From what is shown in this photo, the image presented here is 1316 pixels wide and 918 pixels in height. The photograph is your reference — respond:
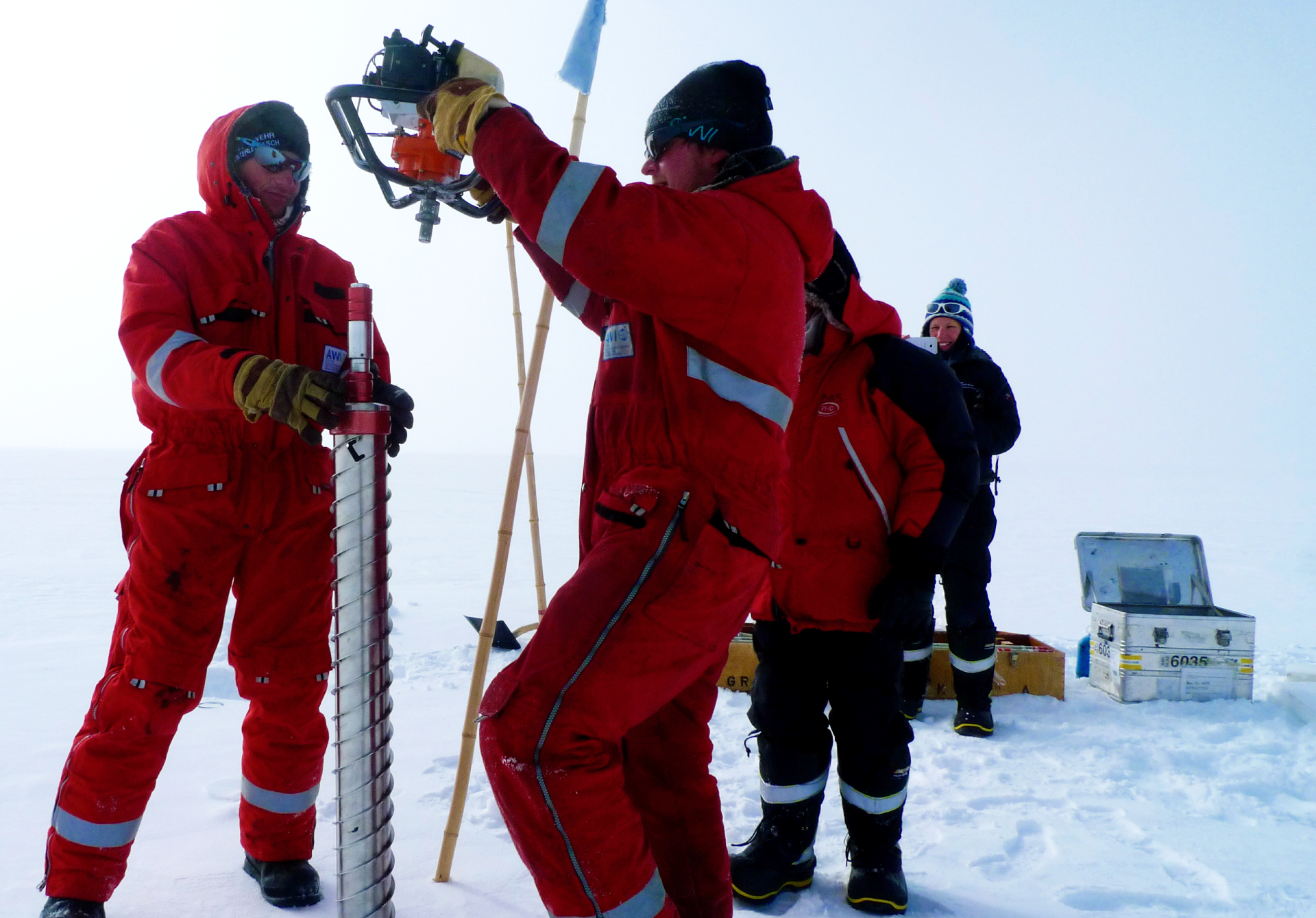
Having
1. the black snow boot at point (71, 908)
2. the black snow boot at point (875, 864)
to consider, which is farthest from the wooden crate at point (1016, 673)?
the black snow boot at point (71, 908)

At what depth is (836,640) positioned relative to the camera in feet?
7.64

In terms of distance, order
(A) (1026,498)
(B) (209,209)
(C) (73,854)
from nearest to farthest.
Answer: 1. (C) (73,854)
2. (B) (209,209)
3. (A) (1026,498)

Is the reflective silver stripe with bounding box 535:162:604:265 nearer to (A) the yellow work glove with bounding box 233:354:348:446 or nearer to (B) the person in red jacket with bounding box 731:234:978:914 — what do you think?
(A) the yellow work glove with bounding box 233:354:348:446

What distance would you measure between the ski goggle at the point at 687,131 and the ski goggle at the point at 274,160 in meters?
1.11

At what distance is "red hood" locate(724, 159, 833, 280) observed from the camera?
1.40m

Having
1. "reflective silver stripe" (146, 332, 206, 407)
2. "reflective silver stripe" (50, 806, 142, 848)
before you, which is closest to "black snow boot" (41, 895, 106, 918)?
"reflective silver stripe" (50, 806, 142, 848)

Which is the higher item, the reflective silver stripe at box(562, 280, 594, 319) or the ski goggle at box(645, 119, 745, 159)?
the ski goggle at box(645, 119, 745, 159)

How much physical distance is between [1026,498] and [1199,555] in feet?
59.7

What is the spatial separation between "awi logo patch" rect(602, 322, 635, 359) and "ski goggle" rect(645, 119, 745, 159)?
387 mm

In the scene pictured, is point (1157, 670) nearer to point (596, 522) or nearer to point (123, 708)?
point (596, 522)

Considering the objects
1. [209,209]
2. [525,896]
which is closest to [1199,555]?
[525,896]

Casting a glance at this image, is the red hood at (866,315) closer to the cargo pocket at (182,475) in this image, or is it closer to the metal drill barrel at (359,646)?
the metal drill barrel at (359,646)

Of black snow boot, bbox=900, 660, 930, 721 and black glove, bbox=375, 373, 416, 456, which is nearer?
black glove, bbox=375, 373, 416, 456

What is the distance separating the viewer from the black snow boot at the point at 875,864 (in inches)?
83.3
